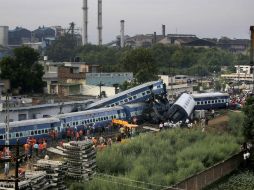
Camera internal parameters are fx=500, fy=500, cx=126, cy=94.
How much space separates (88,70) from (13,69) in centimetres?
1564

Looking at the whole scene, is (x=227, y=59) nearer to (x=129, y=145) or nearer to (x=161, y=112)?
(x=161, y=112)

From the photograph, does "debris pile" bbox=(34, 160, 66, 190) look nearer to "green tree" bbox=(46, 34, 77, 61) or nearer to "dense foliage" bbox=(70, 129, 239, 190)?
"dense foliage" bbox=(70, 129, 239, 190)

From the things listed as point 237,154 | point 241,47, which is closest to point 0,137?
point 237,154

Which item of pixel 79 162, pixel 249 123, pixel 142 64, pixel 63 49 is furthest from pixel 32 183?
pixel 63 49

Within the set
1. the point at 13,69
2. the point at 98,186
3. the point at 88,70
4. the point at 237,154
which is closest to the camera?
the point at 98,186

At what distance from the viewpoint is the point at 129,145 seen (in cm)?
2523

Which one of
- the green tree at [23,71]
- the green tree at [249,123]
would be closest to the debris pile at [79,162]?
the green tree at [249,123]

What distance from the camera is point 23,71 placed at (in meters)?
53.0

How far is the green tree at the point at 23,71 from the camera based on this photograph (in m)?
52.3

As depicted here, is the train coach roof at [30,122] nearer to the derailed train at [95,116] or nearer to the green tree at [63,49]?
the derailed train at [95,116]

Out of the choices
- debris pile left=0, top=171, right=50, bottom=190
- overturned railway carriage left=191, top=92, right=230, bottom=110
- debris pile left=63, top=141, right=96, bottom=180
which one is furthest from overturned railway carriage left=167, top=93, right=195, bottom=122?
debris pile left=0, top=171, right=50, bottom=190

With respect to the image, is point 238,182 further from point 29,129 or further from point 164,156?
point 29,129

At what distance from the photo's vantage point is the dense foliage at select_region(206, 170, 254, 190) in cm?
2419

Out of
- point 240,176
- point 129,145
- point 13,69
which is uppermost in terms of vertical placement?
point 13,69
